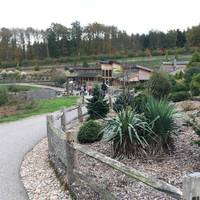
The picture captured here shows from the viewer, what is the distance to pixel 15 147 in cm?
1149

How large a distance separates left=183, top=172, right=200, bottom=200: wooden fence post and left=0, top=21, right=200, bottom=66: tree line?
249 feet

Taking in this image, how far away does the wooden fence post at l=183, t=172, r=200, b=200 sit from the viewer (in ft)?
10.6

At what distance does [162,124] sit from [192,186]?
16.1ft

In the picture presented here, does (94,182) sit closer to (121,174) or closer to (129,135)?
(121,174)

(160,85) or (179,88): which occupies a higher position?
(160,85)

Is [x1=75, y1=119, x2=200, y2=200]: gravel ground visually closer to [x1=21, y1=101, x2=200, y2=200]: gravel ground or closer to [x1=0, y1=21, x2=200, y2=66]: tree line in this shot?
[x1=21, y1=101, x2=200, y2=200]: gravel ground

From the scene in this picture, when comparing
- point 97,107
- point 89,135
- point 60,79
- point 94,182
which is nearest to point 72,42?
point 60,79

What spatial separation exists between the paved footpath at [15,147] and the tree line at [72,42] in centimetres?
6361

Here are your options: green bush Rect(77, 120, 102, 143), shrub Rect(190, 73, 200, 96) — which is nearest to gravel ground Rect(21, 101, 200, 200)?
green bush Rect(77, 120, 102, 143)

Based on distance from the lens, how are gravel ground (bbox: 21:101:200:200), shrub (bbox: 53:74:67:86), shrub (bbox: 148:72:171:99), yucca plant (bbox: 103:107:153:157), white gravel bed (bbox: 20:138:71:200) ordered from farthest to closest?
shrub (bbox: 53:74:67:86) → shrub (bbox: 148:72:171:99) → yucca plant (bbox: 103:107:153:157) → white gravel bed (bbox: 20:138:71:200) → gravel ground (bbox: 21:101:200:200)

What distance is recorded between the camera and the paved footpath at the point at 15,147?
24.3ft

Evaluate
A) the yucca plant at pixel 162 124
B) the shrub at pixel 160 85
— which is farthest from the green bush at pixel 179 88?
the yucca plant at pixel 162 124

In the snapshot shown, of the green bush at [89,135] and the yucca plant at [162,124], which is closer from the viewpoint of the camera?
the yucca plant at [162,124]

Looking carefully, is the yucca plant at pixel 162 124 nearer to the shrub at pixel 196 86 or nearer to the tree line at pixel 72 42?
the shrub at pixel 196 86
